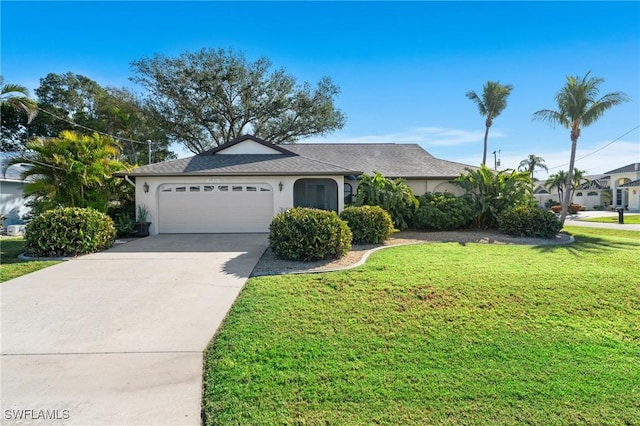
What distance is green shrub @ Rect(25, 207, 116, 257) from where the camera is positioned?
851 centimetres

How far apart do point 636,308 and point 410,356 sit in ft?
13.1

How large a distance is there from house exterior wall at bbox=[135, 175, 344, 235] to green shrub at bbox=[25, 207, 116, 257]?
12.5ft

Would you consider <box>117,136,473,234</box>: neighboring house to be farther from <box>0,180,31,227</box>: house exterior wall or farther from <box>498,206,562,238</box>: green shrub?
<box>0,180,31,227</box>: house exterior wall

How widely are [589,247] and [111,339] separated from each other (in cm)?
1210

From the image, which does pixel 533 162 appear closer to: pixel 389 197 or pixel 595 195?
pixel 595 195

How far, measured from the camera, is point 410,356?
3.52m

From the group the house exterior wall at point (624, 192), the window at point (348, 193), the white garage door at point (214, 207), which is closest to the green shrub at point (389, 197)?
the window at point (348, 193)

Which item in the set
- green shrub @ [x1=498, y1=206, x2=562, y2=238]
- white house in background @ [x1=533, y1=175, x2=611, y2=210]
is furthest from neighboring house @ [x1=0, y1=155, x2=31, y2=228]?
white house in background @ [x1=533, y1=175, x2=611, y2=210]

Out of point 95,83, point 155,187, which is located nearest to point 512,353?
point 155,187

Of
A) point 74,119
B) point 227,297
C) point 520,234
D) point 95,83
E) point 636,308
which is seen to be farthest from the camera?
point 95,83

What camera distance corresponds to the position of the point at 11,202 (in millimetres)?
16750

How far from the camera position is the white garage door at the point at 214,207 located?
43.6 feet

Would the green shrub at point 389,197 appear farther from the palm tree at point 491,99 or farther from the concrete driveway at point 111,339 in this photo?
the palm tree at point 491,99

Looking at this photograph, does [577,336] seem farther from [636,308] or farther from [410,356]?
[410,356]
